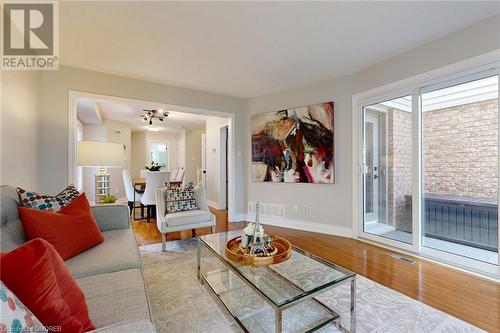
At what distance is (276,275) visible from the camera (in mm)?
1615

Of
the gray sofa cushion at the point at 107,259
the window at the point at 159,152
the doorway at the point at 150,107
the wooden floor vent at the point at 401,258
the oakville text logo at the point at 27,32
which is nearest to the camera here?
the gray sofa cushion at the point at 107,259

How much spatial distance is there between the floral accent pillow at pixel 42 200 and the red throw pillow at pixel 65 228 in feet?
0.19

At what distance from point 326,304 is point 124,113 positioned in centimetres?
584

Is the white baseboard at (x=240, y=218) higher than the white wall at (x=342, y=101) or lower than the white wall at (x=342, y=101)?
lower

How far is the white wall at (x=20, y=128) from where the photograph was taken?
200 cm

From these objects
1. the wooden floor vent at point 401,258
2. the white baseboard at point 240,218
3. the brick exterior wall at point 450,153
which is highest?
the brick exterior wall at point 450,153

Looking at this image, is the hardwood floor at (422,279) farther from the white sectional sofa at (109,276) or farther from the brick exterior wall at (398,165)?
the white sectional sofa at (109,276)

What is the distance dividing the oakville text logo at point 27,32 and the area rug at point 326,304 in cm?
242

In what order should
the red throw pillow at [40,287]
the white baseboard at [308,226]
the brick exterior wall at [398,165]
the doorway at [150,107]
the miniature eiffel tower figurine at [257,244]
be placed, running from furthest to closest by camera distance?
the white baseboard at [308,226] < the doorway at [150,107] < the brick exterior wall at [398,165] < the miniature eiffel tower figurine at [257,244] < the red throw pillow at [40,287]

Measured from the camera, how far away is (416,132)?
272 centimetres

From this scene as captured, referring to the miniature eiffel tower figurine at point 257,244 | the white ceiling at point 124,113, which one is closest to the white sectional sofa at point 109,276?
the miniature eiffel tower figurine at point 257,244

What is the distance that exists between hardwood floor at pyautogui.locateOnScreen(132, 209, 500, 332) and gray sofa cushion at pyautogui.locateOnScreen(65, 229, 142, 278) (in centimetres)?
158

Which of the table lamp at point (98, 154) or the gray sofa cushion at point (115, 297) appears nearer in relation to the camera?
the gray sofa cushion at point (115, 297)

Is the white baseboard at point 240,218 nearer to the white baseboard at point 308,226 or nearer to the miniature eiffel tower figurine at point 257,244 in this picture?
the white baseboard at point 308,226
